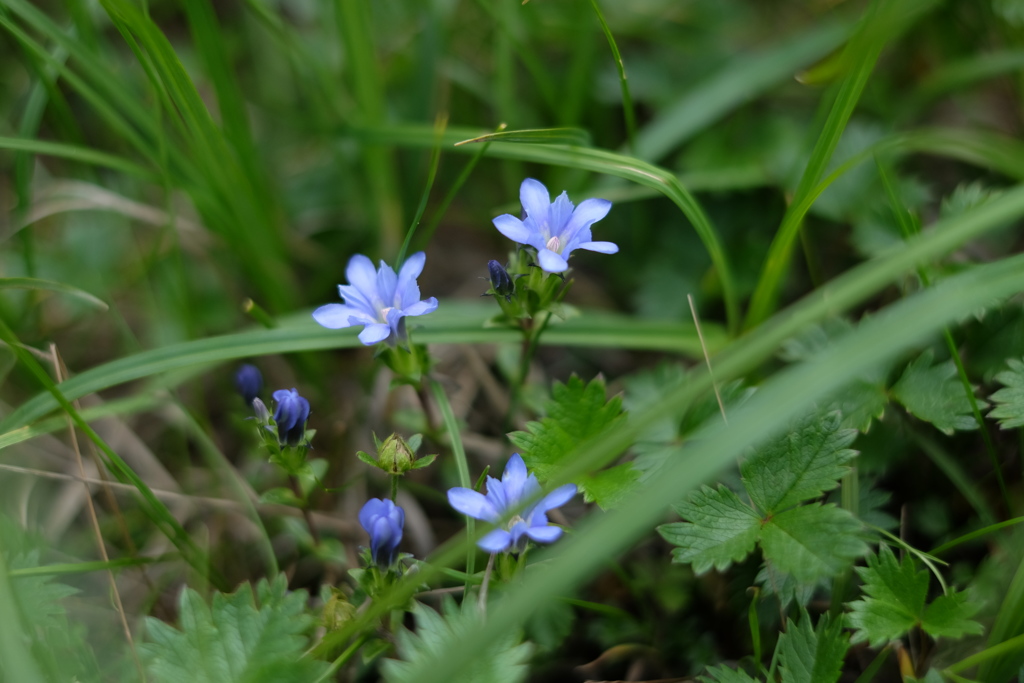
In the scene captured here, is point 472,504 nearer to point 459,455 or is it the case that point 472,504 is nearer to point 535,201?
point 459,455

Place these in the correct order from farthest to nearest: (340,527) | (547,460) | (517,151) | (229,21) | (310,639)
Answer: (229,21), (340,527), (517,151), (310,639), (547,460)

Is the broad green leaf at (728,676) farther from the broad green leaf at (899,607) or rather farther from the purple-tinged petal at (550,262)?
the purple-tinged petal at (550,262)

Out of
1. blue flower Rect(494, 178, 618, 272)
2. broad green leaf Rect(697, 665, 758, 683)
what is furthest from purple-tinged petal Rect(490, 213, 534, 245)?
broad green leaf Rect(697, 665, 758, 683)

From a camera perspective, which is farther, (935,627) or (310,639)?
(310,639)

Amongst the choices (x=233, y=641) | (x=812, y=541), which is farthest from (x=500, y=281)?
(x=233, y=641)

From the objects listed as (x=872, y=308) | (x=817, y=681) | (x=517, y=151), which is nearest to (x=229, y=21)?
(x=517, y=151)

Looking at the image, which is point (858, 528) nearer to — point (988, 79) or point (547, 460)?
point (547, 460)

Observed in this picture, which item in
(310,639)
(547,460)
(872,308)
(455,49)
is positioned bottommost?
(310,639)

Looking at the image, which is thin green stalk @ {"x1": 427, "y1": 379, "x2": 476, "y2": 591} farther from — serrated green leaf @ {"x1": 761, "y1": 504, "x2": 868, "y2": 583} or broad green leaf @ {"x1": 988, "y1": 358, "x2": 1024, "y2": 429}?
broad green leaf @ {"x1": 988, "y1": 358, "x2": 1024, "y2": 429}
